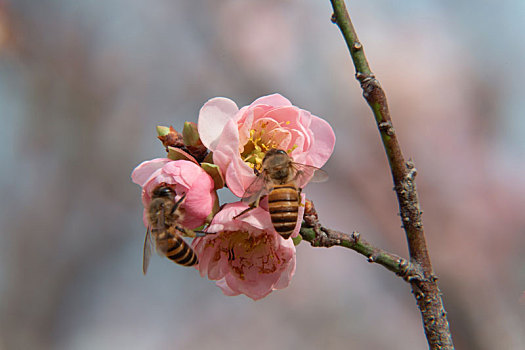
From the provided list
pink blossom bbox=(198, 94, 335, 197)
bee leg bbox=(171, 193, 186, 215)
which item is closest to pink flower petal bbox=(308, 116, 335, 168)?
pink blossom bbox=(198, 94, 335, 197)

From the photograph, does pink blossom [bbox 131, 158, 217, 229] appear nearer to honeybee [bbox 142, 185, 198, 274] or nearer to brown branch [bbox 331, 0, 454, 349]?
honeybee [bbox 142, 185, 198, 274]

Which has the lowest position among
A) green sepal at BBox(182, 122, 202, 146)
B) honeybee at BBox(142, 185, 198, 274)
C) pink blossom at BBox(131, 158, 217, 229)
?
honeybee at BBox(142, 185, 198, 274)

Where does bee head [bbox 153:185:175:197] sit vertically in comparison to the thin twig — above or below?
below

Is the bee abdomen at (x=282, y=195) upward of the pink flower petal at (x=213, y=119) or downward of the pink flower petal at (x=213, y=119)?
downward

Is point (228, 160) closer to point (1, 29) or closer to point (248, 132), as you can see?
point (248, 132)

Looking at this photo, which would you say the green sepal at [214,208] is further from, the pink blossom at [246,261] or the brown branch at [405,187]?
the brown branch at [405,187]

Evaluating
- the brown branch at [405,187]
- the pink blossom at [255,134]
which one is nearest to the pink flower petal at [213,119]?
the pink blossom at [255,134]

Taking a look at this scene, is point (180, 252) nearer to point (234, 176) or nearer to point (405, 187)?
point (234, 176)
